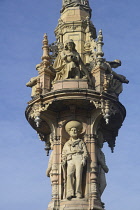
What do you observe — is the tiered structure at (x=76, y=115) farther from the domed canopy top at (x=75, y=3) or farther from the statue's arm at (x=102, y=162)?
the domed canopy top at (x=75, y=3)

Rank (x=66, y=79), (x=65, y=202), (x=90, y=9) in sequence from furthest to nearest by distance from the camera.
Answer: (x=90, y=9) < (x=66, y=79) < (x=65, y=202)

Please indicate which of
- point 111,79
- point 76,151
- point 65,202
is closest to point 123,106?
point 111,79

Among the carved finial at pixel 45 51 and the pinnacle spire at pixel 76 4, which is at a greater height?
the pinnacle spire at pixel 76 4

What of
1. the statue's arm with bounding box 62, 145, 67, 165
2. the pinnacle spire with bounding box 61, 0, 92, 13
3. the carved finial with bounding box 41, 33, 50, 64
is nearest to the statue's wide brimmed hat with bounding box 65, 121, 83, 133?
the statue's arm with bounding box 62, 145, 67, 165

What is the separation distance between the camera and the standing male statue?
21641 millimetres

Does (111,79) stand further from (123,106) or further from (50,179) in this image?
(50,179)

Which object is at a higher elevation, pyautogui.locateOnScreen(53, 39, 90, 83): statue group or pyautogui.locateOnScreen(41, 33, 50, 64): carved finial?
pyautogui.locateOnScreen(41, 33, 50, 64): carved finial

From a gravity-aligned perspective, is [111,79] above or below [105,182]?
above

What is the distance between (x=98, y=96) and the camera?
22.6 meters

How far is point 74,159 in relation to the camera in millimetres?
22047

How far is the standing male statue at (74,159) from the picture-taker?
2164 centimetres

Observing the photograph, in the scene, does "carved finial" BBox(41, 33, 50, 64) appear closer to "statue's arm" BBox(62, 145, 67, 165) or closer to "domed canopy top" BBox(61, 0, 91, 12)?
"domed canopy top" BBox(61, 0, 91, 12)

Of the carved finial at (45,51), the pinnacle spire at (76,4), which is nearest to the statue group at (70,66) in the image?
the carved finial at (45,51)

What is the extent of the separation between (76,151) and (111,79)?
3656 mm
